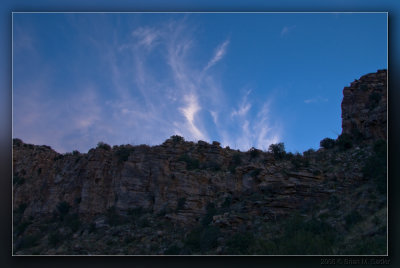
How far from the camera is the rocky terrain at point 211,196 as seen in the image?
36.9ft

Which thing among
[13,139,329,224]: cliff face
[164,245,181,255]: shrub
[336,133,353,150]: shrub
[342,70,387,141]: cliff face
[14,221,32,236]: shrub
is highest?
[342,70,387,141]: cliff face

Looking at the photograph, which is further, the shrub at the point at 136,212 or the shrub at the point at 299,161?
the shrub at the point at 136,212

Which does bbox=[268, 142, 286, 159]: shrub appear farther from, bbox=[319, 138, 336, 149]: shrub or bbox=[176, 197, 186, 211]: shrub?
bbox=[176, 197, 186, 211]: shrub

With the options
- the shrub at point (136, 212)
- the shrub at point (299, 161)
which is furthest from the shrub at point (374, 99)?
the shrub at point (136, 212)

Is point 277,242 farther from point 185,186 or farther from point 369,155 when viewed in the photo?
point 185,186

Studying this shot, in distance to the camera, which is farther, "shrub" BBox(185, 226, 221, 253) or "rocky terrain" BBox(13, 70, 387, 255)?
"shrub" BBox(185, 226, 221, 253)

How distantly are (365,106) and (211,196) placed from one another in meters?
7.91

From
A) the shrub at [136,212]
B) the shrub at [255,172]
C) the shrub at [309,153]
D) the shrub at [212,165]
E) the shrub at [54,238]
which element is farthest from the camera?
the shrub at [212,165]

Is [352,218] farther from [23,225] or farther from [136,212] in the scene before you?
[23,225]

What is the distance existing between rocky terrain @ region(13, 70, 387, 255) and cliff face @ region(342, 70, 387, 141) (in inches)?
2.0

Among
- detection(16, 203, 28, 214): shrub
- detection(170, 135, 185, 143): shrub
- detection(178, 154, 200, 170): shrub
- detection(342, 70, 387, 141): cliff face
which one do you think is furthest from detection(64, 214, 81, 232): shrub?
detection(342, 70, 387, 141): cliff face

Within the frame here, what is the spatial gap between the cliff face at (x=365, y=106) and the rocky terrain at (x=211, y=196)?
0.05 meters

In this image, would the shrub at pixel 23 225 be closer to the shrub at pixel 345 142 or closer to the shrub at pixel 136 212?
the shrub at pixel 136 212

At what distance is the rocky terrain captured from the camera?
11.2m
